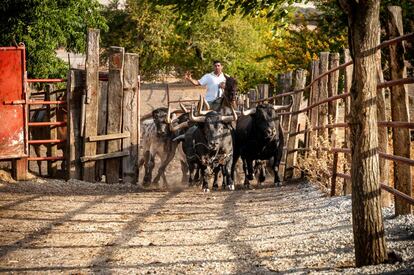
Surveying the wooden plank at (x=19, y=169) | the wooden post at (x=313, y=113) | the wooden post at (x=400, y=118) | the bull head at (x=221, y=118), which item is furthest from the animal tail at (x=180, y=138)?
the wooden post at (x=400, y=118)

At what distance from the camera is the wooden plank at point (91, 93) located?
16.5 m

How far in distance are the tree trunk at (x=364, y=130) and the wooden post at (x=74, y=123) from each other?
33.7ft

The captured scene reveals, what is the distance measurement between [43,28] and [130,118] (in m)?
8.47

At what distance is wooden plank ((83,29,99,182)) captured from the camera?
16484mm

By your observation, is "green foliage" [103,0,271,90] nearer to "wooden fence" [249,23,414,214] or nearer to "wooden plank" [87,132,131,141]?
"wooden fence" [249,23,414,214]

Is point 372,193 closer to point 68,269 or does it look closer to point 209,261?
point 209,261

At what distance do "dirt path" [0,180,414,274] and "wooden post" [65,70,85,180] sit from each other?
2.37 m

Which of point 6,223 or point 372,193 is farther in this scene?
point 6,223

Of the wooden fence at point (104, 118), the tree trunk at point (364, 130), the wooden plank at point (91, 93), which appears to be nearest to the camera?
the tree trunk at point (364, 130)

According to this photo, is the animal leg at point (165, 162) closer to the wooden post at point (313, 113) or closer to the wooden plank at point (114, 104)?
the wooden plank at point (114, 104)

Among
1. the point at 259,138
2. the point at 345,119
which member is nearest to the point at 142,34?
the point at 259,138

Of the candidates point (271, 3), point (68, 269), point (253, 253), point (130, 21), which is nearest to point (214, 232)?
point (253, 253)

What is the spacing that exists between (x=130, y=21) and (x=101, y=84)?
31167 millimetres

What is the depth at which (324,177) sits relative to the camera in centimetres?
1348
